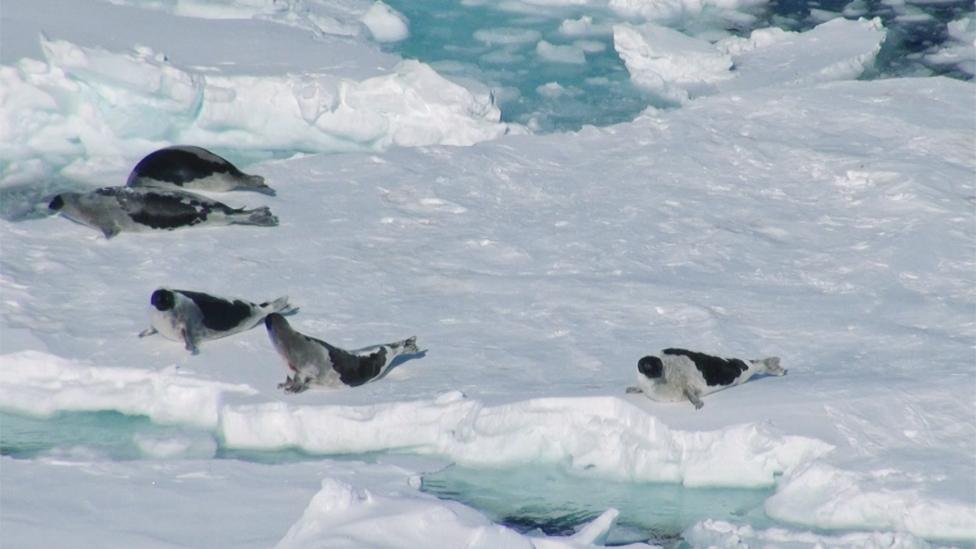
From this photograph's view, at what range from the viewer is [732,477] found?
18.0 ft

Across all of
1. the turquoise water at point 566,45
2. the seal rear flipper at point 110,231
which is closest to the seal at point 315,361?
the seal rear flipper at point 110,231

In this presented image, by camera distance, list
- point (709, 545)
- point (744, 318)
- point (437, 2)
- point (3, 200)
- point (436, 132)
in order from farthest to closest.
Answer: point (437, 2)
point (436, 132)
point (3, 200)
point (744, 318)
point (709, 545)

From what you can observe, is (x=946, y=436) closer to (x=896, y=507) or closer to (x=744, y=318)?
(x=896, y=507)

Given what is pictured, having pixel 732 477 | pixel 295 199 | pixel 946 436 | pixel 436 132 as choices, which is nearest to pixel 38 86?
pixel 295 199

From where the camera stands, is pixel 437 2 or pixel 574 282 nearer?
pixel 574 282

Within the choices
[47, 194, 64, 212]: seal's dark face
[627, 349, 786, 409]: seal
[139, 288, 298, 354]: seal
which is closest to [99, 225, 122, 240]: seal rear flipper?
[47, 194, 64, 212]: seal's dark face

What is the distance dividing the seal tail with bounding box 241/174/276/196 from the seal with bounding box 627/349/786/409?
3.11 metres

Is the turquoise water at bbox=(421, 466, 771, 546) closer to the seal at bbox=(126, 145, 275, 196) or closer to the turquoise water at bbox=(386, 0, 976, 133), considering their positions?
the seal at bbox=(126, 145, 275, 196)

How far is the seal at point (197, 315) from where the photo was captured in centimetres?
628

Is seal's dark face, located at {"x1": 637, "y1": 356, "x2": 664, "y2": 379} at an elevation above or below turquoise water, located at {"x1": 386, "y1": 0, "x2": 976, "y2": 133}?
below

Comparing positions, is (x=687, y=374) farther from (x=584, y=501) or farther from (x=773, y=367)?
(x=584, y=501)

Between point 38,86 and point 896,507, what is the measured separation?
5905 millimetres

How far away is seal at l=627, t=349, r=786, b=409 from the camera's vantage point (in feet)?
18.9

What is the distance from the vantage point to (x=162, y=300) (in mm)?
6254
